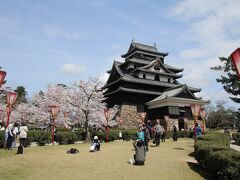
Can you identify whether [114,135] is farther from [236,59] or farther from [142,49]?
[142,49]

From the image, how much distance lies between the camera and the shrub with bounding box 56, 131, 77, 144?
2577cm

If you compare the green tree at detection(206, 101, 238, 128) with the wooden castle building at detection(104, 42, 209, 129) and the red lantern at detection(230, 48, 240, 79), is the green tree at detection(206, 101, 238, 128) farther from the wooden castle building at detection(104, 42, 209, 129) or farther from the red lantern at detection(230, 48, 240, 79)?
the red lantern at detection(230, 48, 240, 79)

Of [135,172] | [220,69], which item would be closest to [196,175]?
[135,172]

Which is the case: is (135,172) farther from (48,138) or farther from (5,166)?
(48,138)

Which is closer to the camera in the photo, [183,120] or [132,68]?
[183,120]

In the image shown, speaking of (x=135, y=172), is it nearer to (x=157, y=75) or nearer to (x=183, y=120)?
(x=183, y=120)

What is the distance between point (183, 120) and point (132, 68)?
43.3 feet

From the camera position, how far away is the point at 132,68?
159 ft

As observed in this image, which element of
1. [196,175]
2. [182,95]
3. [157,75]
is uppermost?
[157,75]

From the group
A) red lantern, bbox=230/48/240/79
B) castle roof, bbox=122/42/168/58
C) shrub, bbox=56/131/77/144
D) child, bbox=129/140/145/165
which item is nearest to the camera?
red lantern, bbox=230/48/240/79

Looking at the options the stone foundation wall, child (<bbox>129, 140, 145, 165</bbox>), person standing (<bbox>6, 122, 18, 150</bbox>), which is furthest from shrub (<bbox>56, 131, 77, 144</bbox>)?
the stone foundation wall

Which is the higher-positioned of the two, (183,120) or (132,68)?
(132,68)

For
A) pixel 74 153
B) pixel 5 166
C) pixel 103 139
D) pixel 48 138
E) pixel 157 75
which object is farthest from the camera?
pixel 157 75

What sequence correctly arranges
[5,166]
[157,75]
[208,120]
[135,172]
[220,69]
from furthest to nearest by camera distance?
[208,120]
[157,75]
[220,69]
[5,166]
[135,172]
